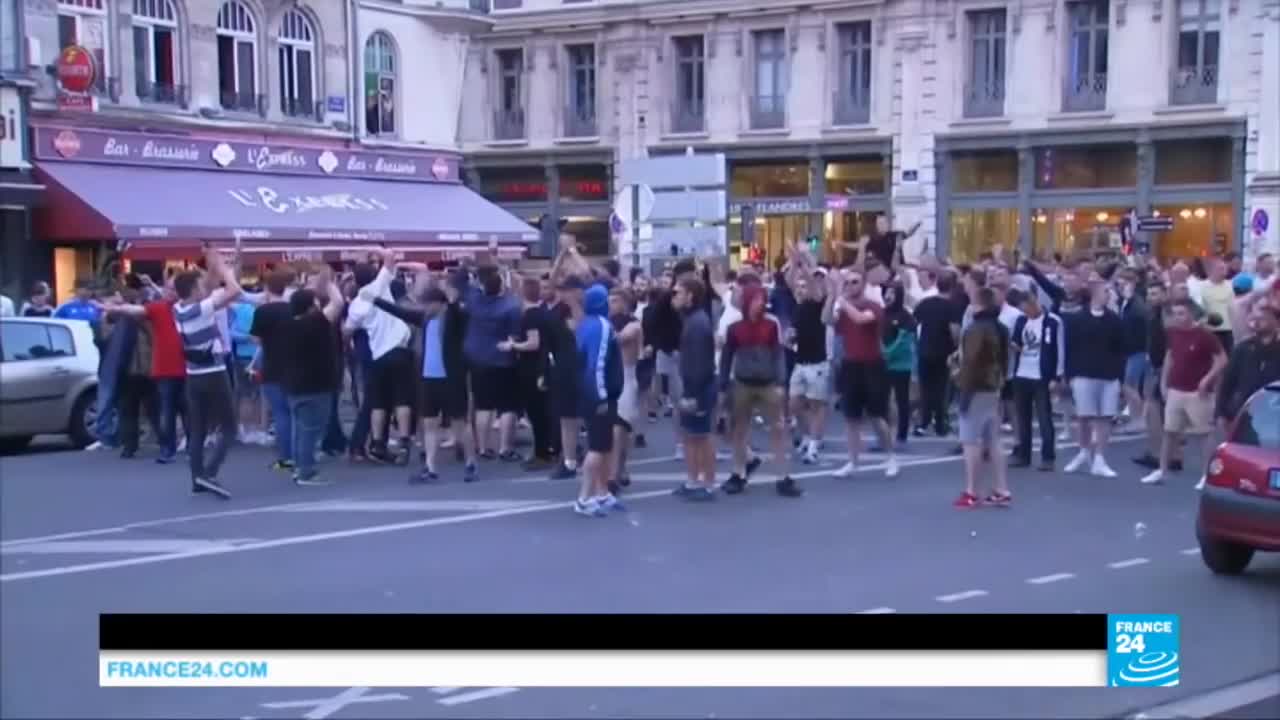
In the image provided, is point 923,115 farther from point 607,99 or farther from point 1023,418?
point 1023,418

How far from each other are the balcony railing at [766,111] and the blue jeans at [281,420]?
1060 inches

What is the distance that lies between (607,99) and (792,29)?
17.5 ft

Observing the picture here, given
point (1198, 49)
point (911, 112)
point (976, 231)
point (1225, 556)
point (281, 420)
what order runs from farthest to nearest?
1. point (976, 231)
2. point (911, 112)
3. point (1198, 49)
4. point (281, 420)
5. point (1225, 556)

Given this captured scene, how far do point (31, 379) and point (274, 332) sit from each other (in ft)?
12.1

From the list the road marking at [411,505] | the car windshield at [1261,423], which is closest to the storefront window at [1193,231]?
the road marking at [411,505]

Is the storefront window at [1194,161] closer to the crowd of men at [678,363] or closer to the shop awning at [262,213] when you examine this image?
the shop awning at [262,213]

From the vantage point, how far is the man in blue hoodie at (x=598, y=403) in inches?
432

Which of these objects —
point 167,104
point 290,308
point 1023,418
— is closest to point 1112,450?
point 1023,418

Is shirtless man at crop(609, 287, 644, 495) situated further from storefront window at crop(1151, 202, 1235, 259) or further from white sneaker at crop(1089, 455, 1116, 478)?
storefront window at crop(1151, 202, 1235, 259)

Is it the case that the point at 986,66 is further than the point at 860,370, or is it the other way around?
the point at 986,66

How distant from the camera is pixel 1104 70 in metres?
35.3

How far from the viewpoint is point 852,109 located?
38.1m

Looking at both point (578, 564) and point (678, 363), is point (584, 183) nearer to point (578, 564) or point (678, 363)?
point (678, 363)

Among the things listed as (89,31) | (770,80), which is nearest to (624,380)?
(89,31)
